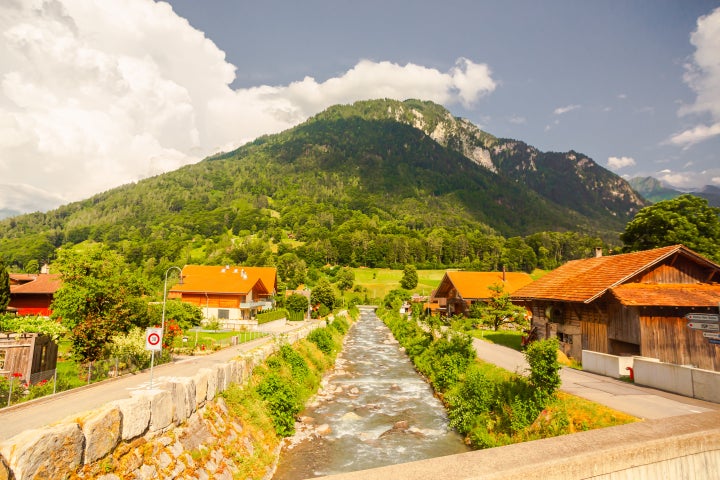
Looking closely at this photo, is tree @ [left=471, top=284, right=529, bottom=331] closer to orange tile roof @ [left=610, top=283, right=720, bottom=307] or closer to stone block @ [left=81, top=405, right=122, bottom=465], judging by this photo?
orange tile roof @ [left=610, top=283, right=720, bottom=307]

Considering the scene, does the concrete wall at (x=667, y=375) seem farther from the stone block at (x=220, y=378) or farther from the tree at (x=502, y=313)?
the tree at (x=502, y=313)

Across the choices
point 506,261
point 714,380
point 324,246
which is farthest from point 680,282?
point 324,246

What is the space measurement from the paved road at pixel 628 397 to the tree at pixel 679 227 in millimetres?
29330

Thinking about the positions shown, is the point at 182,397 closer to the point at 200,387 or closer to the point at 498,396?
the point at 200,387

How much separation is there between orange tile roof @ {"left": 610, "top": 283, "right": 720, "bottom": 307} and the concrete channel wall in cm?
1678

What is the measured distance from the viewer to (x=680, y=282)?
24172mm

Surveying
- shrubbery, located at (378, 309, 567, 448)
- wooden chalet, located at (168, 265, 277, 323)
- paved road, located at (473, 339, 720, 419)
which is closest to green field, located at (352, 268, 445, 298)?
wooden chalet, located at (168, 265, 277, 323)

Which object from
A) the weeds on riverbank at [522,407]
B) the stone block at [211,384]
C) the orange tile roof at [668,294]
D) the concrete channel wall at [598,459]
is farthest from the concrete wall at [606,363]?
the stone block at [211,384]

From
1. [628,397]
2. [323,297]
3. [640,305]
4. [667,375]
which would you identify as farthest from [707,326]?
[323,297]

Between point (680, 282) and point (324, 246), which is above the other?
point (324, 246)

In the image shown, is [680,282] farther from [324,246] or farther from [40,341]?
[324,246]

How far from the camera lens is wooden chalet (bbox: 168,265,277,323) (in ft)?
205

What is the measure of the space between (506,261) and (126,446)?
164 meters

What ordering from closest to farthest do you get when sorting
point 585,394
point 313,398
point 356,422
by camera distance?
point 585,394, point 356,422, point 313,398
